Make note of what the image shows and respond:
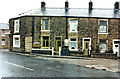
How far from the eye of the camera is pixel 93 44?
25.5m

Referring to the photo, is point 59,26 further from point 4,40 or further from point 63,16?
point 4,40

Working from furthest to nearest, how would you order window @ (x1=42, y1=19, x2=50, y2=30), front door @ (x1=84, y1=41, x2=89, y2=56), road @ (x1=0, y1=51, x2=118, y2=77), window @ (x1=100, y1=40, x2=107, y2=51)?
window @ (x1=42, y1=19, x2=50, y2=30)
window @ (x1=100, y1=40, x2=107, y2=51)
front door @ (x1=84, y1=41, x2=89, y2=56)
road @ (x1=0, y1=51, x2=118, y2=77)

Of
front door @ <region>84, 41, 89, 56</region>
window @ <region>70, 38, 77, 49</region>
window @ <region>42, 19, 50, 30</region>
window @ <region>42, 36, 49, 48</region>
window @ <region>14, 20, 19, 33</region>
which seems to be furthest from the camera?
window @ <region>14, 20, 19, 33</region>

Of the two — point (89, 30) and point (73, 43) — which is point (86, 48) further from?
point (89, 30)

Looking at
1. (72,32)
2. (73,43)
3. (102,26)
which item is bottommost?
(73,43)

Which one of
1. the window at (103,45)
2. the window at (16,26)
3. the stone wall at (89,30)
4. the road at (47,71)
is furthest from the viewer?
the window at (16,26)

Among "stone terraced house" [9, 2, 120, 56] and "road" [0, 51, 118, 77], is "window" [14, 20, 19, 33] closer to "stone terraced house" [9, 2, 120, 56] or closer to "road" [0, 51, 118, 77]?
"stone terraced house" [9, 2, 120, 56]

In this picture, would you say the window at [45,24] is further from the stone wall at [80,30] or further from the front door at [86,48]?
the front door at [86,48]

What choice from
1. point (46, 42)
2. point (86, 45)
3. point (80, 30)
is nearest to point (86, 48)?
point (86, 45)

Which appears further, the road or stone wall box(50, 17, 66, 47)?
stone wall box(50, 17, 66, 47)

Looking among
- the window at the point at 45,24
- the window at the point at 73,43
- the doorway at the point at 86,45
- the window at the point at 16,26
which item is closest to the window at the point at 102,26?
the doorway at the point at 86,45

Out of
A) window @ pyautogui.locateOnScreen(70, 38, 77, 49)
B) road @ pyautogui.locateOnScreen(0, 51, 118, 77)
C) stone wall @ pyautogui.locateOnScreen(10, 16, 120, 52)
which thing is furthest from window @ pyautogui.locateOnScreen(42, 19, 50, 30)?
road @ pyautogui.locateOnScreen(0, 51, 118, 77)

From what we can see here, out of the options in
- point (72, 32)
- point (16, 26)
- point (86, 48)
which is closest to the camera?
point (86, 48)

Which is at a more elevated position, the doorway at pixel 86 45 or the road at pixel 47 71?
the doorway at pixel 86 45
